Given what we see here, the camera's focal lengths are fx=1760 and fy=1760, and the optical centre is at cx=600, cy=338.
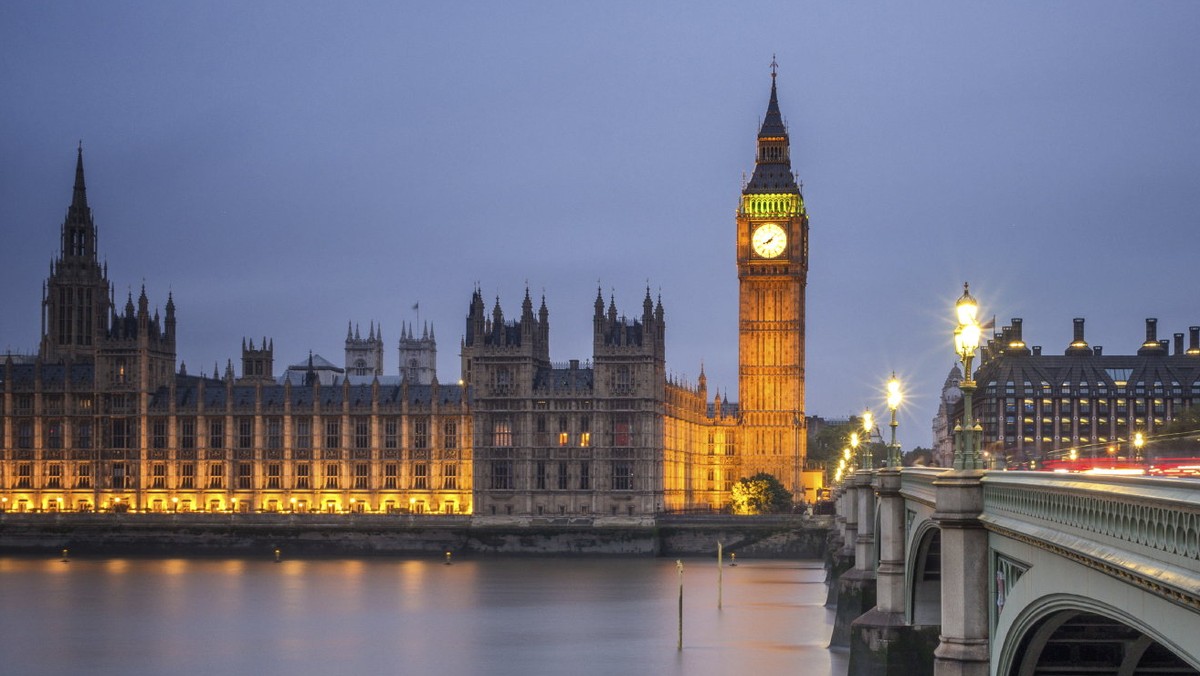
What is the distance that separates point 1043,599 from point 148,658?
55.7m

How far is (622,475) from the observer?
133 meters

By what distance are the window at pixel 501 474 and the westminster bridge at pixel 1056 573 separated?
317ft

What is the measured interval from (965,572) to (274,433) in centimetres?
12584

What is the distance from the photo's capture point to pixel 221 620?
8294 centimetres

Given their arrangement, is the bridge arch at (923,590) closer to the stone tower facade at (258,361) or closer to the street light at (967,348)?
the street light at (967,348)

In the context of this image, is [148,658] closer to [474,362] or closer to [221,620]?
[221,620]

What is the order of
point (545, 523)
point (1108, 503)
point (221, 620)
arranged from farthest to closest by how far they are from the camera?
point (545, 523), point (221, 620), point (1108, 503)

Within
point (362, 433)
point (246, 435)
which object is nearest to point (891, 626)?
point (362, 433)

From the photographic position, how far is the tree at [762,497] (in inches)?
5527

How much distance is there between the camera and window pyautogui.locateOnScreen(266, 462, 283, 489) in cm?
14488

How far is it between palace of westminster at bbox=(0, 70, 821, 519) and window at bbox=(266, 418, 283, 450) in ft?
0.35

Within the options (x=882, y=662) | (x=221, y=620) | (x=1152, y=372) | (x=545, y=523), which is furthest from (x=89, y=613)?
(x=1152, y=372)

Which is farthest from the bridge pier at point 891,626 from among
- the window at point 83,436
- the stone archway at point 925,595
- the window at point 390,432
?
the window at point 83,436

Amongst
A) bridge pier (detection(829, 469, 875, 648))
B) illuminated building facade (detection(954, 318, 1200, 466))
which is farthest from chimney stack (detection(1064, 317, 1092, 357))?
bridge pier (detection(829, 469, 875, 648))
